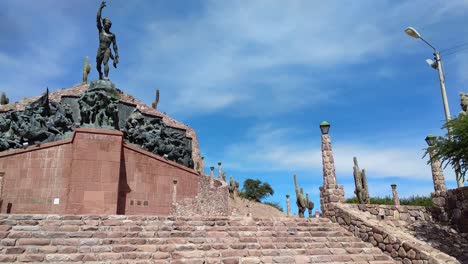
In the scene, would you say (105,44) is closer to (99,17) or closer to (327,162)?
(99,17)

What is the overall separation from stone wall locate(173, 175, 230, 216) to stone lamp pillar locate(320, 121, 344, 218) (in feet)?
20.1

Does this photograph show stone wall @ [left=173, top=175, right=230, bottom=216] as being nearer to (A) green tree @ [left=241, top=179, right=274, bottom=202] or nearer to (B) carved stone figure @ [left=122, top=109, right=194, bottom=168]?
(B) carved stone figure @ [left=122, top=109, right=194, bottom=168]

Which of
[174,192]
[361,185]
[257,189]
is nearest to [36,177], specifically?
[174,192]

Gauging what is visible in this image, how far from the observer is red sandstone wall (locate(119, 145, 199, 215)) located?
13820mm

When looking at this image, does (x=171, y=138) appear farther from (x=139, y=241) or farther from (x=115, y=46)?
(x=139, y=241)

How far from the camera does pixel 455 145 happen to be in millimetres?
10828

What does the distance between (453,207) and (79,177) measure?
1219 centimetres

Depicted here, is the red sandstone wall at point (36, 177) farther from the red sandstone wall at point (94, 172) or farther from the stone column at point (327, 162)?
the stone column at point (327, 162)

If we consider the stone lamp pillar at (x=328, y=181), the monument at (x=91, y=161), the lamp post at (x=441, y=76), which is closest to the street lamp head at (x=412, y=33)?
the lamp post at (x=441, y=76)

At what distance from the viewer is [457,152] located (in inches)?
426

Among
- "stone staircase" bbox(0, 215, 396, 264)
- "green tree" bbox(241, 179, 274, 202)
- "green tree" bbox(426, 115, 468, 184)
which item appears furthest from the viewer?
"green tree" bbox(241, 179, 274, 202)

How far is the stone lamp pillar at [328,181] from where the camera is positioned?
37.7 ft

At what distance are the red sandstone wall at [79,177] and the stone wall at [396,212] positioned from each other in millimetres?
7847

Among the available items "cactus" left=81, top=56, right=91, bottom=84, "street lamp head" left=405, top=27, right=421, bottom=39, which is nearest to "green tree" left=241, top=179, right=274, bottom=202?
"cactus" left=81, top=56, right=91, bottom=84
